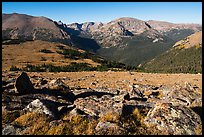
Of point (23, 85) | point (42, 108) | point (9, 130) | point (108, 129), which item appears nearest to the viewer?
point (9, 130)

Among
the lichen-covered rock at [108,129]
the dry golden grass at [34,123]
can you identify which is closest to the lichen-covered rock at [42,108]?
the dry golden grass at [34,123]

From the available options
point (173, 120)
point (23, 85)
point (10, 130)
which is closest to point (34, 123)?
point (10, 130)

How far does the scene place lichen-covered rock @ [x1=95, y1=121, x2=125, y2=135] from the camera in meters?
13.5

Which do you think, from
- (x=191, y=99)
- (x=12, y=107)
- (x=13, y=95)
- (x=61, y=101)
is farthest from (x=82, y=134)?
(x=191, y=99)

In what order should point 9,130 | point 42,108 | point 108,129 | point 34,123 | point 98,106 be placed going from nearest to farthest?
point 9,130 → point 108,129 → point 34,123 → point 42,108 → point 98,106

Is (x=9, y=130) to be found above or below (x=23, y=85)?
below

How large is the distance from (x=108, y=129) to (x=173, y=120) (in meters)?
3.92

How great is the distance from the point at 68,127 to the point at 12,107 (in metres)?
5.42

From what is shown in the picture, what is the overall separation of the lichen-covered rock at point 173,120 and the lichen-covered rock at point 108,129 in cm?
214

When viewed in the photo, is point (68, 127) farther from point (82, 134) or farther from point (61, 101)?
point (61, 101)

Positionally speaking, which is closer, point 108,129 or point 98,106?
point 108,129

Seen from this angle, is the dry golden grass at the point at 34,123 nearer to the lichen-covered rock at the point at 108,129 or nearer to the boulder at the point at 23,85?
the lichen-covered rock at the point at 108,129

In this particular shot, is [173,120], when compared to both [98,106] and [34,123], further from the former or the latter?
[34,123]

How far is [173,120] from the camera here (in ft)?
48.2
